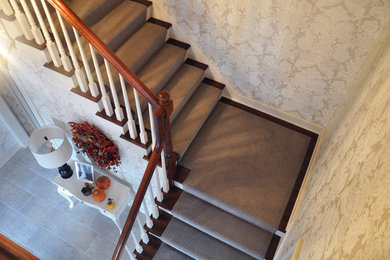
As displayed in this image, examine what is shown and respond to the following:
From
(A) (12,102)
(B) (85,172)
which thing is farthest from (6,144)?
(B) (85,172)

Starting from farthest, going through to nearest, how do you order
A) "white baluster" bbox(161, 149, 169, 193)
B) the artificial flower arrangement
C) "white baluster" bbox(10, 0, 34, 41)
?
1. the artificial flower arrangement
2. "white baluster" bbox(161, 149, 169, 193)
3. "white baluster" bbox(10, 0, 34, 41)

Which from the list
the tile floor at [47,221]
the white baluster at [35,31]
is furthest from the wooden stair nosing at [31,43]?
the tile floor at [47,221]

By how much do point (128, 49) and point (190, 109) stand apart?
898mm

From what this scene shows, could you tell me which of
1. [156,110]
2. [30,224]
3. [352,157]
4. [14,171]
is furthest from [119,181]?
[352,157]

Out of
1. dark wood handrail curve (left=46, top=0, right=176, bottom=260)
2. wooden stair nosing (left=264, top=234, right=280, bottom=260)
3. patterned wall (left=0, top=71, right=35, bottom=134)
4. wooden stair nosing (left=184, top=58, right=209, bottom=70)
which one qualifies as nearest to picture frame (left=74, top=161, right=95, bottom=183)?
patterned wall (left=0, top=71, right=35, bottom=134)

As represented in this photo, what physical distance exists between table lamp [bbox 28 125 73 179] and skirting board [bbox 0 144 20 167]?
4.16 feet

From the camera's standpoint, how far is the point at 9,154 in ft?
14.6

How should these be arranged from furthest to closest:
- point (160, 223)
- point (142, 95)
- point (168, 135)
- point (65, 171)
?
point (65, 171), point (160, 223), point (168, 135), point (142, 95)

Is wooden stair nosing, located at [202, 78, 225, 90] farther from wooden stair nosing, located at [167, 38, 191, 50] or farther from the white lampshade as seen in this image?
the white lampshade

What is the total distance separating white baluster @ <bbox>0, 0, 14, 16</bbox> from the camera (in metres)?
2.54

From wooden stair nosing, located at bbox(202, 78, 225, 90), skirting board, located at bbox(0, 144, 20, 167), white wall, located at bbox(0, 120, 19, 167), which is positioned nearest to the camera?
wooden stair nosing, located at bbox(202, 78, 225, 90)

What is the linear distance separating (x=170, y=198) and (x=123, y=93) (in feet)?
3.80

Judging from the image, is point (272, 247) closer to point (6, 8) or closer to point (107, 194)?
point (107, 194)

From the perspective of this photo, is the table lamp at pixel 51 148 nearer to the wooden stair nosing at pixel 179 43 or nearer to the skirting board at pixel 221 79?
the wooden stair nosing at pixel 179 43
